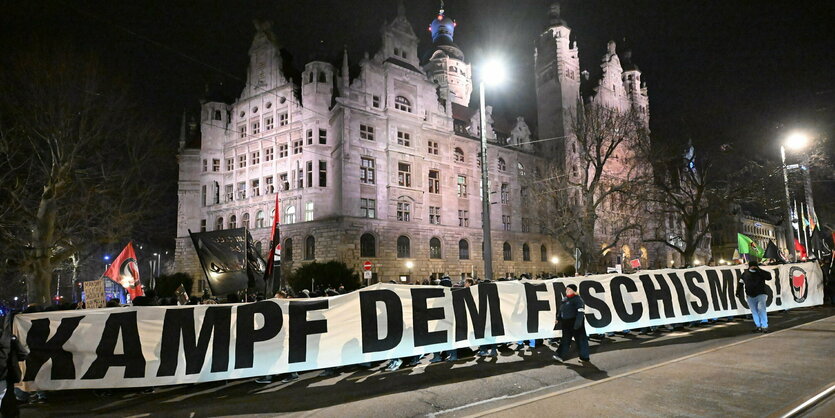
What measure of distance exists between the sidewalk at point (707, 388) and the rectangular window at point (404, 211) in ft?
108

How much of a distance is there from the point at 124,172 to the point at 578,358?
77.1ft

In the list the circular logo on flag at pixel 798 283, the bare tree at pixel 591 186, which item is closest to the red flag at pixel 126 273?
the circular logo on flag at pixel 798 283

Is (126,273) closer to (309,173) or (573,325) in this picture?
(573,325)

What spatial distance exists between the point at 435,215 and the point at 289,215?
13.9 m

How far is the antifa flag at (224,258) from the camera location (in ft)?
39.1

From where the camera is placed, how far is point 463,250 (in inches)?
1839

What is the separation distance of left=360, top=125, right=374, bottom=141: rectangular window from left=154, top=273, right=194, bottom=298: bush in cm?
2131

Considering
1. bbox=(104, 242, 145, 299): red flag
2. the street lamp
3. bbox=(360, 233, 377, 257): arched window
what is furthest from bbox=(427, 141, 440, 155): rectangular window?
bbox=(104, 242, 145, 299): red flag

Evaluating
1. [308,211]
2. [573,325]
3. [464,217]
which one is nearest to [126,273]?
[573,325]

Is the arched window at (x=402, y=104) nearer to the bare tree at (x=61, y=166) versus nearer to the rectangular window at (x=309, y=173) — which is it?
the rectangular window at (x=309, y=173)

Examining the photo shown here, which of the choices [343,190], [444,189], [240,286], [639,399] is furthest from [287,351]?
[444,189]

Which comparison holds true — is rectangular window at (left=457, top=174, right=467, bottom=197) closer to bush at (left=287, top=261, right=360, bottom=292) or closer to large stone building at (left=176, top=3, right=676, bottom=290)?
large stone building at (left=176, top=3, right=676, bottom=290)

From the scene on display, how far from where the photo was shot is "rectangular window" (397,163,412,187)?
42.0 metres

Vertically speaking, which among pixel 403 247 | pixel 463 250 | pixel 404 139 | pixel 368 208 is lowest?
pixel 463 250
